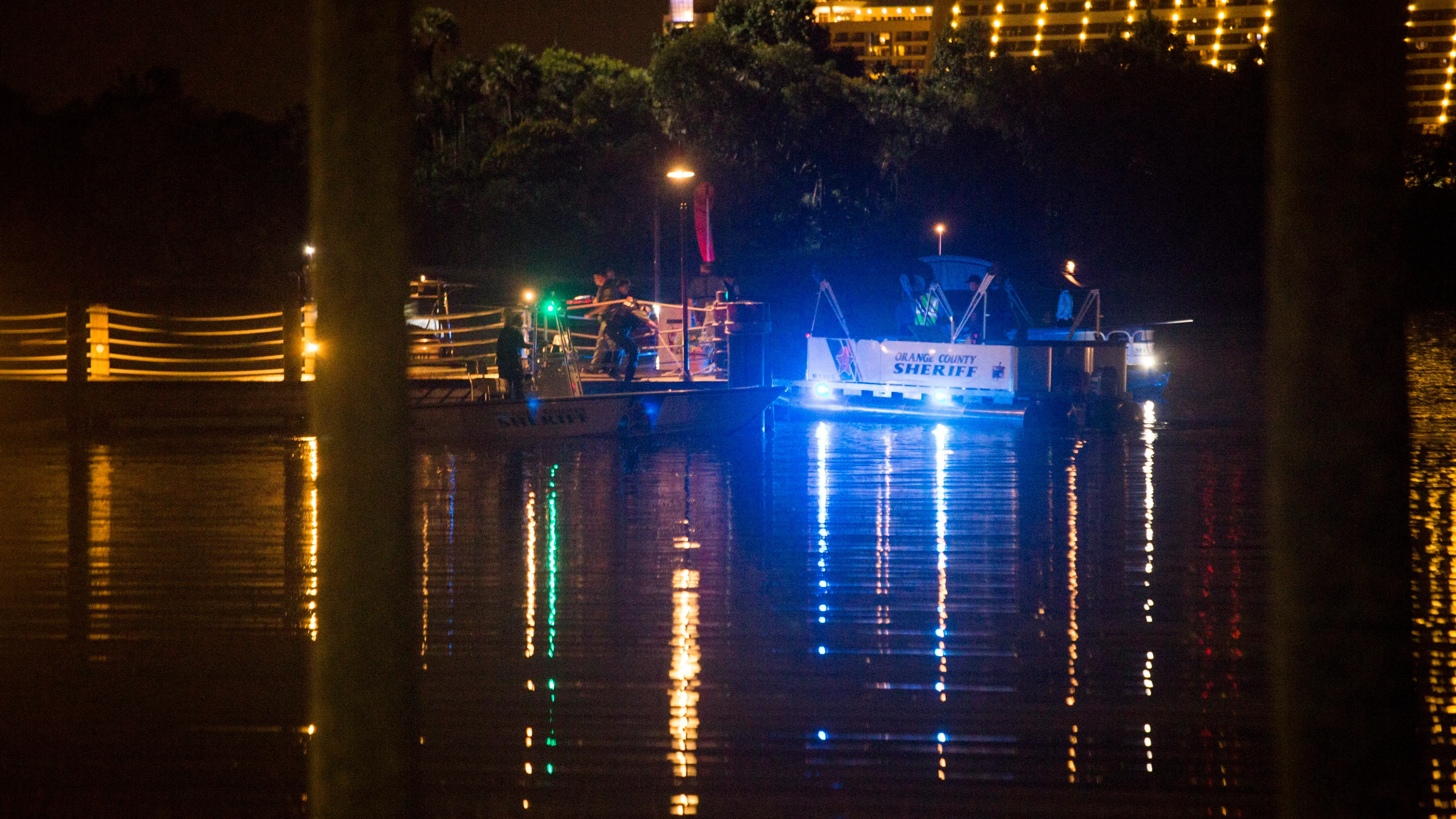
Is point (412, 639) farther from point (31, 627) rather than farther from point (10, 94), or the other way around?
point (10, 94)

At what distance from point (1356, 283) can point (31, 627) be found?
7.32 meters

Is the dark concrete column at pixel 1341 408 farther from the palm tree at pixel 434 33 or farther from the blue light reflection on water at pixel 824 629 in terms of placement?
the palm tree at pixel 434 33

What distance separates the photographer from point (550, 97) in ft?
203

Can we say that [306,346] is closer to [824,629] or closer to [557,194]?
[824,629]

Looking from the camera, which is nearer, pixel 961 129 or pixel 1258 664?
pixel 1258 664

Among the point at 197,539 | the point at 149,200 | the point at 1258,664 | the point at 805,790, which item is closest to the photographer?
the point at 805,790

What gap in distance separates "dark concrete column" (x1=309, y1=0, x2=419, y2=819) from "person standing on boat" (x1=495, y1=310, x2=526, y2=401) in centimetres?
1470

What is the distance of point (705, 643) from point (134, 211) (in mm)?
42903

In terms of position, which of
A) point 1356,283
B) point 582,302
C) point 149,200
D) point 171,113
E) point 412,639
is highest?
point 171,113

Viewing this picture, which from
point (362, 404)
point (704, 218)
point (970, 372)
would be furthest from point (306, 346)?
point (362, 404)

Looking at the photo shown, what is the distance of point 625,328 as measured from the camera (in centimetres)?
1928

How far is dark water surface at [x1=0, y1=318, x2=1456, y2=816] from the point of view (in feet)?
16.7

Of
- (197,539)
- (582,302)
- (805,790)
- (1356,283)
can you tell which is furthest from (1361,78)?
(582,302)

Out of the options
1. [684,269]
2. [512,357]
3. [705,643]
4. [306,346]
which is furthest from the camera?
[306,346]
